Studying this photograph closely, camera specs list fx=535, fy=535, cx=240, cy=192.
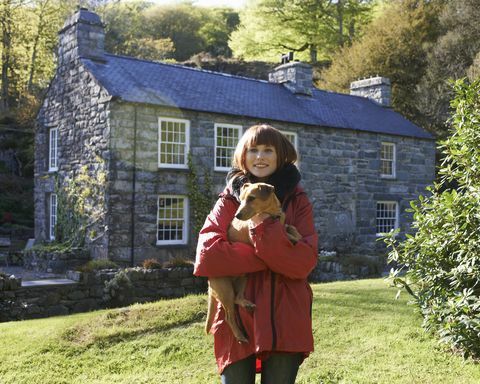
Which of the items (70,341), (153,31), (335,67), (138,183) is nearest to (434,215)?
(70,341)

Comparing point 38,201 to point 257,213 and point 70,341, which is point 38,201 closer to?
point 70,341

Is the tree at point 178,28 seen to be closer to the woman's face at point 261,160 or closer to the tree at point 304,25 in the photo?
the tree at point 304,25

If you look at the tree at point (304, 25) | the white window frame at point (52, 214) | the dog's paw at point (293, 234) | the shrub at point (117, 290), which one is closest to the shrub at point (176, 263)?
the shrub at point (117, 290)

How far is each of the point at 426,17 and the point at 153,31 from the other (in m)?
25.6

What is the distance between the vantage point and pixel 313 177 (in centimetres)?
1848

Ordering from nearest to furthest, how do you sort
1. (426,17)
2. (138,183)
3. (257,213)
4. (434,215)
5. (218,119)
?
(257,213) → (434,215) → (138,183) → (218,119) → (426,17)

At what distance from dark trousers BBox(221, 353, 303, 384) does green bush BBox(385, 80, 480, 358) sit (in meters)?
2.43

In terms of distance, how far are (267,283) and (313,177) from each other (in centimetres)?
1583

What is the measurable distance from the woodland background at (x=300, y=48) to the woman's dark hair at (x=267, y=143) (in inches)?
823

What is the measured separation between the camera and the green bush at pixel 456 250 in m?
4.82

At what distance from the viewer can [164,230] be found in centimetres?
1551

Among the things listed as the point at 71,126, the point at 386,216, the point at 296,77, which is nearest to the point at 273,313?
the point at 71,126

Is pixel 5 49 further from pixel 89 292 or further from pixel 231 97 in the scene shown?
pixel 89 292

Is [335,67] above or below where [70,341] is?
above
